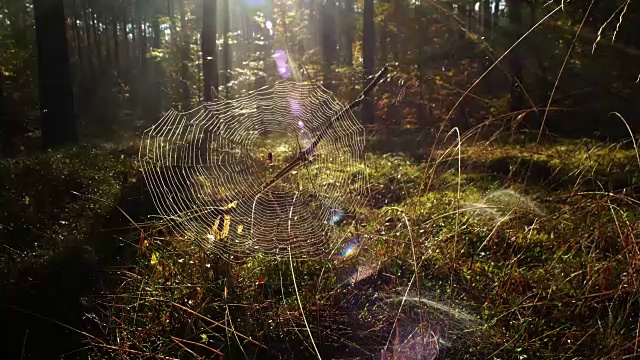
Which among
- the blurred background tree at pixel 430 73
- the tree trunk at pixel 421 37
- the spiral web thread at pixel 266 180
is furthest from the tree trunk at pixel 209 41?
the tree trunk at pixel 421 37

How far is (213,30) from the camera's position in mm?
8625

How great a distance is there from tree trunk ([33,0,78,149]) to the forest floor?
4580mm

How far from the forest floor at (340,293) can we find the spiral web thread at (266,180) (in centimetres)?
17

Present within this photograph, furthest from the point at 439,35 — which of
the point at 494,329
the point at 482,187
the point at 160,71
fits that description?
the point at 160,71

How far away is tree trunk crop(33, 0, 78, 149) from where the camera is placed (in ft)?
25.6

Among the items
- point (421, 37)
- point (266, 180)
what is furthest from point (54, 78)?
point (421, 37)

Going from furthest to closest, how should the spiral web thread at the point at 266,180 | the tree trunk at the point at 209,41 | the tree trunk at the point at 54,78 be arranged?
the tree trunk at the point at 209,41 < the tree trunk at the point at 54,78 < the spiral web thread at the point at 266,180

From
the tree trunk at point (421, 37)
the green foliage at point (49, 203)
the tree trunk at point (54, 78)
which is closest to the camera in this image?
the green foliage at point (49, 203)

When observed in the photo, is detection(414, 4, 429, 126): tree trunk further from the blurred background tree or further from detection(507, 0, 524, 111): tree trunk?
detection(507, 0, 524, 111): tree trunk

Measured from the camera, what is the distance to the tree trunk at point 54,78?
7797 mm

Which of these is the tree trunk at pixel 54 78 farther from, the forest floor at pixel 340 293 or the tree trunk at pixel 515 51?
the tree trunk at pixel 515 51

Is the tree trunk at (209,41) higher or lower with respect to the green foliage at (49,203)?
higher

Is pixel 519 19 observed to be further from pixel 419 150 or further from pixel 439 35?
pixel 439 35

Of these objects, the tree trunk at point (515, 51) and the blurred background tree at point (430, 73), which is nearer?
the blurred background tree at point (430, 73)
